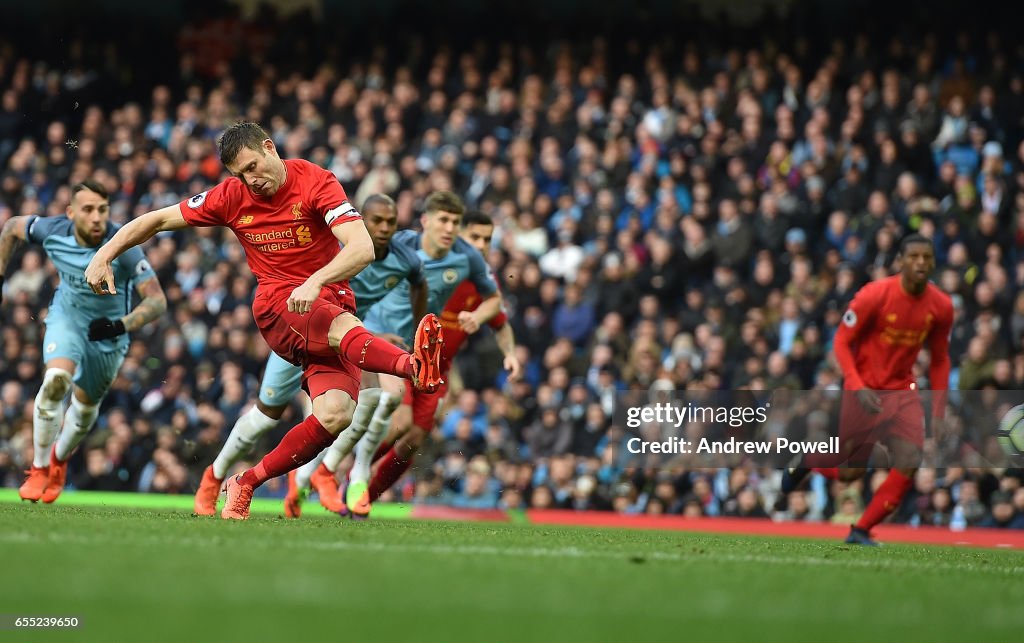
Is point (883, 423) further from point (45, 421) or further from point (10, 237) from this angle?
point (10, 237)

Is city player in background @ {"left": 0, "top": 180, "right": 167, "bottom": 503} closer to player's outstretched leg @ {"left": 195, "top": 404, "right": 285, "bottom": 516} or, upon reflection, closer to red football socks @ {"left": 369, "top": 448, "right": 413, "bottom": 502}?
player's outstretched leg @ {"left": 195, "top": 404, "right": 285, "bottom": 516}

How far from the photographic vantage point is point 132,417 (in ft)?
49.5

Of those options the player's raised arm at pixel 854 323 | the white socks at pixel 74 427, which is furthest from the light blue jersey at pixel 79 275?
the player's raised arm at pixel 854 323

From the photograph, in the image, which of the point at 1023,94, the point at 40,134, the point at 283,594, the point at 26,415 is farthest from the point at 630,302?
the point at 283,594

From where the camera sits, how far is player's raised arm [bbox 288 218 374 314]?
6.88 m

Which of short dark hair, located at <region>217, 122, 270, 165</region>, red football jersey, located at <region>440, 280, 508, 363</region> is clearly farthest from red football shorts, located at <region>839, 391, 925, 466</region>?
short dark hair, located at <region>217, 122, 270, 165</region>

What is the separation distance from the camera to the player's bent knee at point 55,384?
969 centimetres

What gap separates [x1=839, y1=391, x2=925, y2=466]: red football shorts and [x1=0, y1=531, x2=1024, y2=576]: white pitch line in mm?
2111

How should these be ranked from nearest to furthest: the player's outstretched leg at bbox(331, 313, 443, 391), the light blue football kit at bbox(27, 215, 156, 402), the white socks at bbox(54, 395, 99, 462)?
the player's outstretched leg at bbox(331, 313, 443, 391)
the light blue football kit at bbox(27, 215, 156, 402)
the white socks at bbox(54, 395, 99, 462)

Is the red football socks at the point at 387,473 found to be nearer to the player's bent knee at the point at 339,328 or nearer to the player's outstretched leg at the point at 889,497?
the player's bent knee at the point at 339,328

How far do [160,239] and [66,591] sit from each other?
43.2ft

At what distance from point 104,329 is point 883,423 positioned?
17.8 ft

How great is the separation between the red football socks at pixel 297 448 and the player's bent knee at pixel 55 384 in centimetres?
262

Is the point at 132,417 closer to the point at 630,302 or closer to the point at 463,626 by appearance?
the point at 630,302
